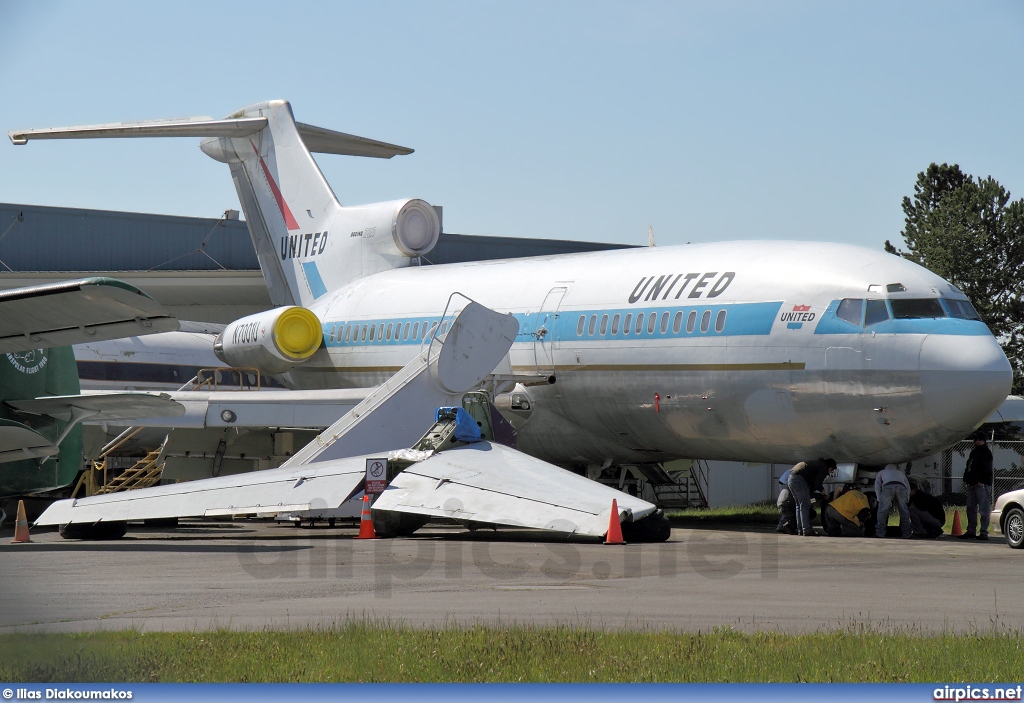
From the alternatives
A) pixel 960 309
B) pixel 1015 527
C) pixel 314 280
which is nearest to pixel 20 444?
pixel 1015 527

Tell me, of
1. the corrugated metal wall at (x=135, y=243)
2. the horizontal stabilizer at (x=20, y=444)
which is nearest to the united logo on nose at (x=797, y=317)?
the horizontal stabilizer at (x=20, y=444)

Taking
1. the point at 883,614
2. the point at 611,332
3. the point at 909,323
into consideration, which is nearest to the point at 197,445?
the point at 611,332

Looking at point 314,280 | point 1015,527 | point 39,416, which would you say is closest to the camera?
→ point 1015,527

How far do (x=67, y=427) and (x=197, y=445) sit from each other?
6805 millimetres

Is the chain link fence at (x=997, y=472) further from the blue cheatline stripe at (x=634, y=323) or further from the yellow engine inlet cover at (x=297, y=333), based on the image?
the yellow engine inlet cover at (x=297, y=333)

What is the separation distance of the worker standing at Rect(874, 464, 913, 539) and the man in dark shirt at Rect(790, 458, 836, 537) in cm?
98

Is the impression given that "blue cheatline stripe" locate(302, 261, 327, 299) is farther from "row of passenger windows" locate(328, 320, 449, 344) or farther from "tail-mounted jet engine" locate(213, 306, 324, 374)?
"row of passenger windows" locate(328, 320, 449, 344)

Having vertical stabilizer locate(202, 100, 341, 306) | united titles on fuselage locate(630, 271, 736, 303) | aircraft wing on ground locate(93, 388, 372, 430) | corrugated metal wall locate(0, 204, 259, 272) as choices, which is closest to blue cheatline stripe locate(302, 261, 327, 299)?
vertical stabilizer locate(202, 100, 341, 306)

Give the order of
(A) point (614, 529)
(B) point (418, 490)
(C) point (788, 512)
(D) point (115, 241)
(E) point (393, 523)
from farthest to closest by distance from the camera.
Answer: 1. (D) point (115, 241)
2. (C) point (788, 512)
3. (E) point (393, 523)
4. (B) point (418, 490)
5. (A) point (614, 529)

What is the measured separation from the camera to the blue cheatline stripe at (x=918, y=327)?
17750 mm

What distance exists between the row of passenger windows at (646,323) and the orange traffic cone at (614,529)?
4.53 metres

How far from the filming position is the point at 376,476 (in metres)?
17.4

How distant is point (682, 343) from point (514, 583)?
853 centimetres

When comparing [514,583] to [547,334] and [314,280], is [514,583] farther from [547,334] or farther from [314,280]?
[314,280]
